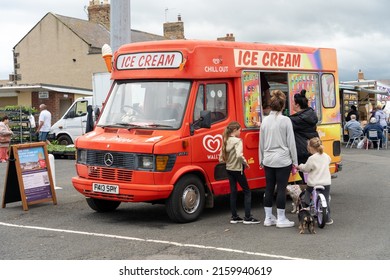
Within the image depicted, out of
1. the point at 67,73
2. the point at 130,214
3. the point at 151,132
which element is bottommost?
the point at 130,214

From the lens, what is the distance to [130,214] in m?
9.64

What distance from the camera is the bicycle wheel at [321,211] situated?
8.15m

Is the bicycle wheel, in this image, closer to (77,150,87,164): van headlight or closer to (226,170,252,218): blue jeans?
(226,170,252,218): blue jeans

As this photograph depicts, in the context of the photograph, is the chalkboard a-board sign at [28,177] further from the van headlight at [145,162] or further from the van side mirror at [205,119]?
the van side mirror at [205,119]

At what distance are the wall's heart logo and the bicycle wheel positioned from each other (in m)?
1.76

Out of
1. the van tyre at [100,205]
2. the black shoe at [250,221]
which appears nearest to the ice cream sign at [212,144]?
the black shoe at [250,221]

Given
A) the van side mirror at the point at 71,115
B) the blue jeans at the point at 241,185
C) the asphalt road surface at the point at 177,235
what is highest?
the van side mirror at the point at 71,115

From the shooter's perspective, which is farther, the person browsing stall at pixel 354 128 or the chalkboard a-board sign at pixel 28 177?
the person browsing stall at pixel 354 128

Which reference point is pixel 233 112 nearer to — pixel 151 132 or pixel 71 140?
pixel 151 132

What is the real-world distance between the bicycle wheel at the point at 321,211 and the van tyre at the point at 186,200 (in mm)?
1750

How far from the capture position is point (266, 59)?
10039 mm

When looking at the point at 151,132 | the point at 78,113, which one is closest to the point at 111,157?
the point at 151,132

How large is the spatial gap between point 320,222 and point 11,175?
539 centimetres

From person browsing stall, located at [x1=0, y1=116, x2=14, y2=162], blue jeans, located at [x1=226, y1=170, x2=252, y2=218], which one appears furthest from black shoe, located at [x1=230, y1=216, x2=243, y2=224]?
person browsing stall, located at [x1=0, y1=116, x2=14, y2=162]
